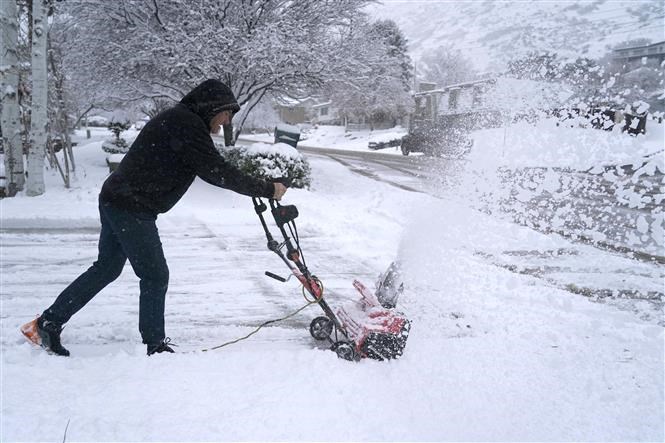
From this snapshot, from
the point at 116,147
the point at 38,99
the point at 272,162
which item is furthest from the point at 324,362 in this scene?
the point at 116,147

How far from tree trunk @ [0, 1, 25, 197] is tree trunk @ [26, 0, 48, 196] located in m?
0.52

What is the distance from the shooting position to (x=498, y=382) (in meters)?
2.95

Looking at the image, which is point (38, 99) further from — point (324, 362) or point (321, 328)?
point (324, 362)

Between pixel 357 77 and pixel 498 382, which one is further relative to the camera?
pixel 357 77

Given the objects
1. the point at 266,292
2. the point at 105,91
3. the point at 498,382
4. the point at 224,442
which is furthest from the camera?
the point at 105,91

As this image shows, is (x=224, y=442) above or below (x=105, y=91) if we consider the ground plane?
below

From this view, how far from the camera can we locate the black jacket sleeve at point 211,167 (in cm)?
270

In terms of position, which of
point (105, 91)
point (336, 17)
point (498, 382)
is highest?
point (336, 17)

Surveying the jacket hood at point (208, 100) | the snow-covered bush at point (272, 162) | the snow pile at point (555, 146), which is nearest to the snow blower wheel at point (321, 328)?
the jacket hood at point (208, 100)

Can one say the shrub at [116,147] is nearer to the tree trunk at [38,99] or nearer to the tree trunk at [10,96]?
the tree trunk at [10,96]

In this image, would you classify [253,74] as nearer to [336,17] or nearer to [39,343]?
[336,17]

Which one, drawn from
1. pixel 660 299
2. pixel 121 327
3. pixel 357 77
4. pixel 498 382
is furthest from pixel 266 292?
pixel 357 77

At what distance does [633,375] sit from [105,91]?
13.3 m

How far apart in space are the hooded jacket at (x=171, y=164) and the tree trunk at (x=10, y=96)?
8.14 meters
